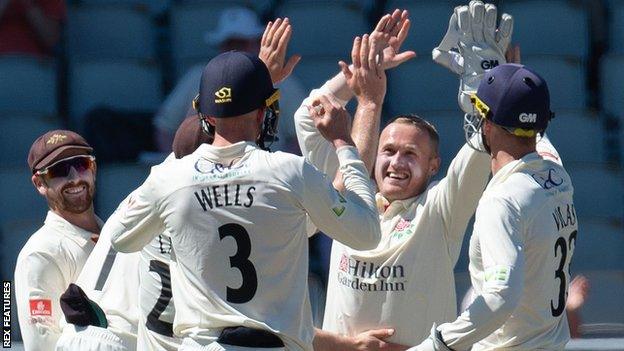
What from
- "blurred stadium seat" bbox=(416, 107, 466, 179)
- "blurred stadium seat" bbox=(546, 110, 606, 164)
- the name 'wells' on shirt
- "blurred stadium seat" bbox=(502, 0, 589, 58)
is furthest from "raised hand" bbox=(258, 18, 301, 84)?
"blurred stadium seat" bbox=(502, 0, 589, 58)

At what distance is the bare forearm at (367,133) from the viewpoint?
18.2ft

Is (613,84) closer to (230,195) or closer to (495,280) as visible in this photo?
(495,280)

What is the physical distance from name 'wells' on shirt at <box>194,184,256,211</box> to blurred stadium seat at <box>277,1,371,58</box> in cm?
462

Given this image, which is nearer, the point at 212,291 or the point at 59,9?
the point at 212,291

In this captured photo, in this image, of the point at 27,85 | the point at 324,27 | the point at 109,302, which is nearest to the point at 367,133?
the point at 109,302

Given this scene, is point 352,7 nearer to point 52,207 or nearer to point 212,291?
point 52,207

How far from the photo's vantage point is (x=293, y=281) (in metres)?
5.05

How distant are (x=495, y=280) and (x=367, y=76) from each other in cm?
102

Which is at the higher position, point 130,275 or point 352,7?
point 352,7

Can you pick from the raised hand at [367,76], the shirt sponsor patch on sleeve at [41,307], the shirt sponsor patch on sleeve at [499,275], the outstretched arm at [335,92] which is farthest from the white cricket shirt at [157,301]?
the shirt sponsor patch on sleeve at [499,275]

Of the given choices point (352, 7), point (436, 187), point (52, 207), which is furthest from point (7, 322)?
point (352, 7)

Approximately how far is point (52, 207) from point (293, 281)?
63.6 inches

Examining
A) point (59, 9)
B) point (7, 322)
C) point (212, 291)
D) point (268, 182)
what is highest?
point (59, 9)

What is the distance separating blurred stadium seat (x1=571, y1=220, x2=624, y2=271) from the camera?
855 cm
